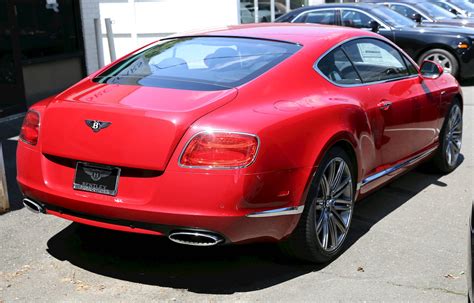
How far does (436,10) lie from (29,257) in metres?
14.4

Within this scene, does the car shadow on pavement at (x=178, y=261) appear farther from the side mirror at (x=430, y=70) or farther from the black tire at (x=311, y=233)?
the side mirror at (x=430, y=70)

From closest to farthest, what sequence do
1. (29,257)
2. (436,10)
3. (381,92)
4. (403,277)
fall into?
1. (403,277)
2. (29,257)
3. (381,92)
4. (436,10)

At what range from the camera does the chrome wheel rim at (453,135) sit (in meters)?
6.14

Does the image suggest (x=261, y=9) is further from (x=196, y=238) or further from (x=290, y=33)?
(x=196, y=238)

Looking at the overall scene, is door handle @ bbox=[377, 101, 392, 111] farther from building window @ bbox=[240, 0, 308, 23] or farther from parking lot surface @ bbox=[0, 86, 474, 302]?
building window @ bbox=[240, 0, 308, 23]

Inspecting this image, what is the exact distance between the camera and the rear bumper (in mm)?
3416

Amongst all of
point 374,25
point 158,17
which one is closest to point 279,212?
point 374,25

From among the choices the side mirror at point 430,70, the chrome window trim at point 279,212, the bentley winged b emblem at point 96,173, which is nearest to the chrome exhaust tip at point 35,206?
the bentley winged b emblem at point 96,173

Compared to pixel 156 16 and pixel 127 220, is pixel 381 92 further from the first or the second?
pixel 156 16

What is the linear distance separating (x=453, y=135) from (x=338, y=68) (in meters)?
2.28

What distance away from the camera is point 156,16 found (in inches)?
567

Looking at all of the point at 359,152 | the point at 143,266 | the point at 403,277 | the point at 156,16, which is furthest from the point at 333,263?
the point at 156,16

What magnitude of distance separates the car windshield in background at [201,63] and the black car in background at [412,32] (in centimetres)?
806

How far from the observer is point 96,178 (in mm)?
3654
